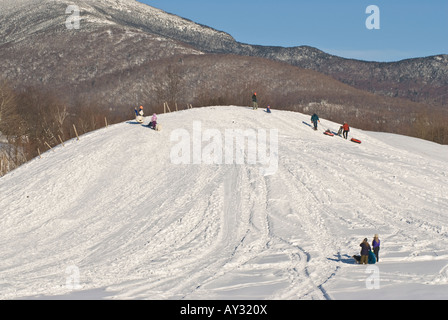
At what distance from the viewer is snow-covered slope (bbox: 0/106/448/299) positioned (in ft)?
55.3

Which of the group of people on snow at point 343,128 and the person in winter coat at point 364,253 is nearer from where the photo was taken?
the person in winter coat at point 364,253

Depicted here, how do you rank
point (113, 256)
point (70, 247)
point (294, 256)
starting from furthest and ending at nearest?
point (70, 247)
point (113, 256)
point (294, 256)

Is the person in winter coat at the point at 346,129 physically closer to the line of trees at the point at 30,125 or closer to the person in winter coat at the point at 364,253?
the person in winter coat at the point at 364,253

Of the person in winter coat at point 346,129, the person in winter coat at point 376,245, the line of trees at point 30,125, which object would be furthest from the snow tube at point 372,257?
the line of trees at point 30,125

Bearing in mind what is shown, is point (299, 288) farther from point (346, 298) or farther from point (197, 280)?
point (197, 280)

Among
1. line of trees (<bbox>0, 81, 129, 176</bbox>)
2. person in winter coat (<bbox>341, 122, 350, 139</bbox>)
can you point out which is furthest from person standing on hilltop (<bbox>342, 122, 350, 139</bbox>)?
line of trees (<bbox>0, 81, 129, 176</bbox>)

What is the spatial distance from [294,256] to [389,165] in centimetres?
1912

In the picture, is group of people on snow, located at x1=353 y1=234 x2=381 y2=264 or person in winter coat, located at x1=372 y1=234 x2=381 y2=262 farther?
person in winter coat, located at x1=372 y1=234 x2=381 y2=262

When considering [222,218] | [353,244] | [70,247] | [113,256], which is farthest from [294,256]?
[70,247]

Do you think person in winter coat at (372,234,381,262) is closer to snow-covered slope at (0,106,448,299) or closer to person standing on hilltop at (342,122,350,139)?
snow-covered slope at (0,106,448,299)

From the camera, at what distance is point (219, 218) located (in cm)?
2575

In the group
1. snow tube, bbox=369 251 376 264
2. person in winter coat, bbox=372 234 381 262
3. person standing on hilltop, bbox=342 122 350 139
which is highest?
person standing on hilltop, bbox=342 122 350 139

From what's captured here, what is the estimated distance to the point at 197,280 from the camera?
17.2m

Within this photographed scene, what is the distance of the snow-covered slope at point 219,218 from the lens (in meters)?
16.9
